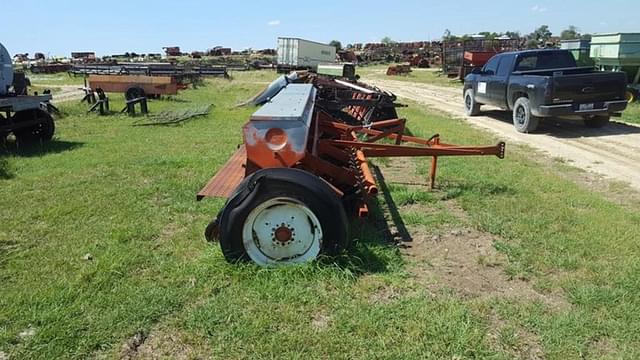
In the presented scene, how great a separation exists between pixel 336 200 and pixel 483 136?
24.7ft

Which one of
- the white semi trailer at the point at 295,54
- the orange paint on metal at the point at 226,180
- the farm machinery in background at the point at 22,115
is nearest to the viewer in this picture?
the orange paint on metal at the point at 226,180

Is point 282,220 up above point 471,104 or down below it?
below

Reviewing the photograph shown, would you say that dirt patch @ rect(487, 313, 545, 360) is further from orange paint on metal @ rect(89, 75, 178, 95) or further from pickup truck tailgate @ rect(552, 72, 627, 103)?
orange paint on metal @ rect(89, 75, 178, 95)

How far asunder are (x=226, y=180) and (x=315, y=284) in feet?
6.64

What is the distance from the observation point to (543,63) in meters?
12.0

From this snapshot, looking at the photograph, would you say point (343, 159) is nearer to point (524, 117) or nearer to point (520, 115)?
point (524, 117)

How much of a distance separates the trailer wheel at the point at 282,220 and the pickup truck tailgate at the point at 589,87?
798 cm

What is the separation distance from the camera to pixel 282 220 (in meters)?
3.70

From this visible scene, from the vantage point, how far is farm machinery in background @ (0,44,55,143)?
30.4 feet

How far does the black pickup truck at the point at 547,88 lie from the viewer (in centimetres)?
1016

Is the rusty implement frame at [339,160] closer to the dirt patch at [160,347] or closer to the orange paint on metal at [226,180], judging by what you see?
the orange paint on metal at [226,180]

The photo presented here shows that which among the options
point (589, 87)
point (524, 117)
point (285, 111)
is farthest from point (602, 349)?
point (524, 117)

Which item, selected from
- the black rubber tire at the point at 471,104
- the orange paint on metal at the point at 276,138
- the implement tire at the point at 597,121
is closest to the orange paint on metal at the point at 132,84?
the black rubber tire at the point at 471,104

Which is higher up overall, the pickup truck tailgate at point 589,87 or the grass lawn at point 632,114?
the pickup truck tailgate at point 589,87
